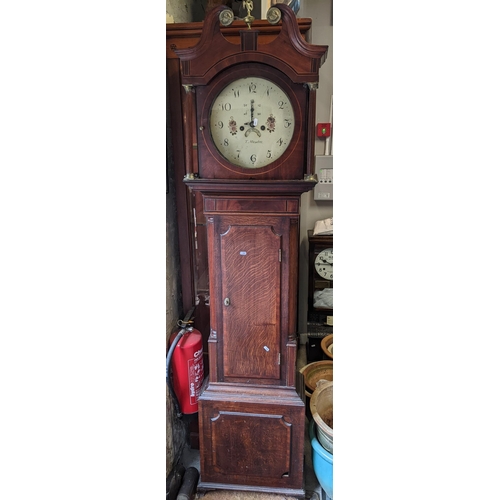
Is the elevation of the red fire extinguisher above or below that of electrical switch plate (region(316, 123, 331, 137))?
below

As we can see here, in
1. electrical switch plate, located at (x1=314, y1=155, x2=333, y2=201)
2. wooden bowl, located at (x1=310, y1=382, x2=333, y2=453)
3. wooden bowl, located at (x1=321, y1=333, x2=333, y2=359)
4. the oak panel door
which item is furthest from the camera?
electrical switch plate, located at (x1=314, y1=155, x2=333, y2=201)

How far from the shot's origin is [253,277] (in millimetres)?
1283

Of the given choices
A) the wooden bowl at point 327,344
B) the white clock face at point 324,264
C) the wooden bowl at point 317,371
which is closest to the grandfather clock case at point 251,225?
the wooden bowl at point 317,371

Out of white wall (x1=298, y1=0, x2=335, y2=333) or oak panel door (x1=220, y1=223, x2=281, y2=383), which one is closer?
oak panel door (x1=220, y1=223, x2=281, y2=383)

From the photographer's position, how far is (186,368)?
4.73 feet

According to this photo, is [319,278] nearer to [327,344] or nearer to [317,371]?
[327,344]

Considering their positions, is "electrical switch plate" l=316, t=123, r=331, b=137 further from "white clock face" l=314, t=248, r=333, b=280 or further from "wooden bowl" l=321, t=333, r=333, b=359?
"wooden bowl" l=321, t=333, r=333, b=359

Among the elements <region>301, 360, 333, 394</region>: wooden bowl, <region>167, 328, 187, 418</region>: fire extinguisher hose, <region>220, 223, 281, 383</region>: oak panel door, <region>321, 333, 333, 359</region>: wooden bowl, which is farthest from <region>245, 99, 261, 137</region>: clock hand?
<region>321, 333, 333, 359</region>: wooden bowl

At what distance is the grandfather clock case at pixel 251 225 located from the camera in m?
1.12

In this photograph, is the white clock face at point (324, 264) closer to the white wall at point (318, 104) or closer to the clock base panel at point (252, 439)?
the white wall at point (318, 104)

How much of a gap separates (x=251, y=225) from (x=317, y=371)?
1.07 meters

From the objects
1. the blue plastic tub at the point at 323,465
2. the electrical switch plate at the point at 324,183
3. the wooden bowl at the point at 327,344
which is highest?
the electrical switch plate at the point at 324,183

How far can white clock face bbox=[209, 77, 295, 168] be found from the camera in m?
1.14
